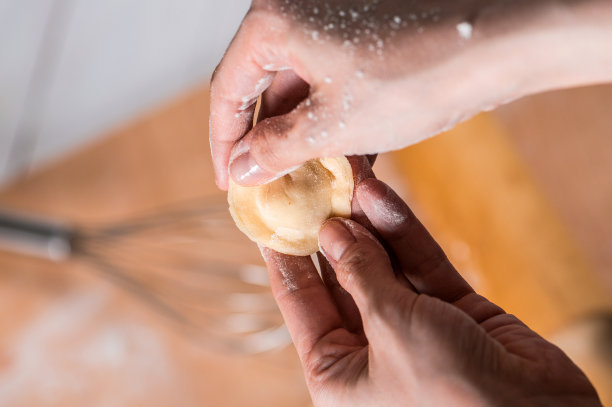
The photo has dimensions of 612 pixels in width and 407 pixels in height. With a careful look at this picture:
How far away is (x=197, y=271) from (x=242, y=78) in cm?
71

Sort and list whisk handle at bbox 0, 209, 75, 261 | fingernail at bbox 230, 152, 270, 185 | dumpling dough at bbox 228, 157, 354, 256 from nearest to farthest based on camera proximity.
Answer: fingernail at bbox 230, 152, 270, 185 → dumpling dough at bbox 228, 157, 354, 256 → whisk handle at bbox 0, 209, 75, 261

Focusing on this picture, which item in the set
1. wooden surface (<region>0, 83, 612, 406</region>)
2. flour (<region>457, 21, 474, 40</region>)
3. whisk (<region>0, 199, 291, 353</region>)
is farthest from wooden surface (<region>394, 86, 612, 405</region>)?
flour (<region>457, 21, 474, 40</region>)

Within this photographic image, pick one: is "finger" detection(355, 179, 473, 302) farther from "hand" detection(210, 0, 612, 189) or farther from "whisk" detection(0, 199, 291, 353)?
"whisk" detection(0, 199, 291, 353)

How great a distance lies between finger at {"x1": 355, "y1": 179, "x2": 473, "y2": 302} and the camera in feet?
2.09

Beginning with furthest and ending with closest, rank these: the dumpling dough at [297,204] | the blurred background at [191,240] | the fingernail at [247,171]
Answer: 1. the blurred background at [191,240]
2. the dumpling dough at [297,204]
3. the fingernail at [247,171]

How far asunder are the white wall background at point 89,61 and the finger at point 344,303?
0.73m

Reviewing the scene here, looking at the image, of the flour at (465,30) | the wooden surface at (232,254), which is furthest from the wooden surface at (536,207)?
the flour at (465,30)

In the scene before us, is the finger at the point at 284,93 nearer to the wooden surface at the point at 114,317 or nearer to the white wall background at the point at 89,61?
the wooden surface at the point at 114,317

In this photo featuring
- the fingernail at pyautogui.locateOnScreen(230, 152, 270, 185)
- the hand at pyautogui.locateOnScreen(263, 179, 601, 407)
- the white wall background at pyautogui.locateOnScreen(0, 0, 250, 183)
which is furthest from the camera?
the white wall background at pyautogui.locateOnScreen(0, 0, 250, 183)

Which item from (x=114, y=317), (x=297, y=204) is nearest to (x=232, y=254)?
(x=114, y=317)

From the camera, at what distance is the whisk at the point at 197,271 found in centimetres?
112

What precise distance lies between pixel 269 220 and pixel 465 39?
0.34 meters

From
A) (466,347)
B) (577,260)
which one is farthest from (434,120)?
(577,260)

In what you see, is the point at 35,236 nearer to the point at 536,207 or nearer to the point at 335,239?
the point at 335,239
